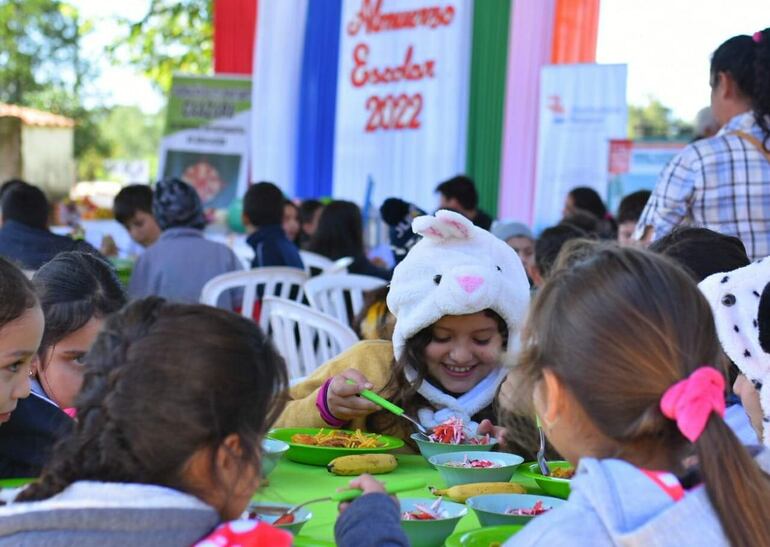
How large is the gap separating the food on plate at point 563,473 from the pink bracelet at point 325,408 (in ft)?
2.20

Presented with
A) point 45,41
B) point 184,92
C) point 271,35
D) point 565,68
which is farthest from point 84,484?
point 45,41

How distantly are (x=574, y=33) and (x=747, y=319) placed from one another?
249 inches

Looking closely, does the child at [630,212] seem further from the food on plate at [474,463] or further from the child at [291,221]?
the food on plate at [474,463]

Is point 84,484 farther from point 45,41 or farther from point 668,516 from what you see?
point 45,41

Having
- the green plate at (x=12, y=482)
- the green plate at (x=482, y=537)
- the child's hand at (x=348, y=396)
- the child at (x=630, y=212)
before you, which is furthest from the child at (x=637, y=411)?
the child at (x=630, y=212)

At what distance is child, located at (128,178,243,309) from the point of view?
6.04 metres

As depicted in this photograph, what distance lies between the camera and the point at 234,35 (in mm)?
11406

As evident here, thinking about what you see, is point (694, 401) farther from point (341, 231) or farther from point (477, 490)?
point (341, 231)

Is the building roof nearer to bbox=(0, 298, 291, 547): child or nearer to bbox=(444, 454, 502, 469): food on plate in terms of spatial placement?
bbox=(444, 454, 502, 469): food on plate

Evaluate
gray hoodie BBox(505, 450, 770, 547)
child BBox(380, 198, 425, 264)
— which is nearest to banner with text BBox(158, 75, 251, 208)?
child BBox(380, 198, 425, 264)

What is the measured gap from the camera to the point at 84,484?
4.54ft

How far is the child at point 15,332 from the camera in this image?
196cm

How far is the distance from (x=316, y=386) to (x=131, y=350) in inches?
60.6

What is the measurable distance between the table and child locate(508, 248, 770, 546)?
487 millimetres
